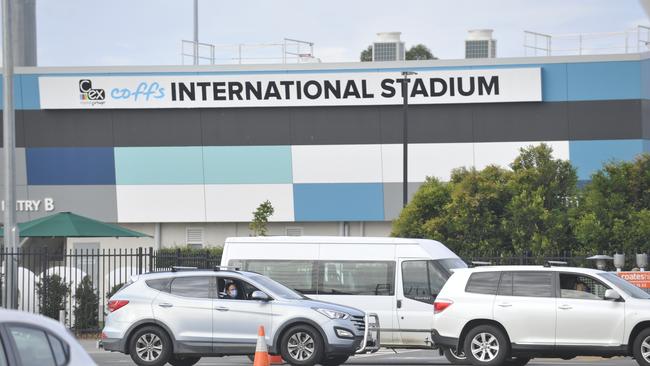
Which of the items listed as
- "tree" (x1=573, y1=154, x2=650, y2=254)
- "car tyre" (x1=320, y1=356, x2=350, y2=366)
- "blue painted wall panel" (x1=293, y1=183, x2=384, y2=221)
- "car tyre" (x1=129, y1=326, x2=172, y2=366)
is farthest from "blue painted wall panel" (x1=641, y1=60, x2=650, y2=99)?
"car tyre" (x1=129, y1=326, x2=172, y2=366)

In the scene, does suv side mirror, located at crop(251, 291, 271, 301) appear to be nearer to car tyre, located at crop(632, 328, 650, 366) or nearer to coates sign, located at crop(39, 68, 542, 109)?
car tyre, located at crop(632, 328, 650, 366)

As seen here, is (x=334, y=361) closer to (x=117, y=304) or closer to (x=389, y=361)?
(x=389, y=361)

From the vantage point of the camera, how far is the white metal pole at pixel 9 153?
26891 millimetres

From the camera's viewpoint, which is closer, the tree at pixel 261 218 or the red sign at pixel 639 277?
the red sign at pixel 639 277

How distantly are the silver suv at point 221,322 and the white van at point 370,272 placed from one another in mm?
2336

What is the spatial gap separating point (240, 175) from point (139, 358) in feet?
93.8

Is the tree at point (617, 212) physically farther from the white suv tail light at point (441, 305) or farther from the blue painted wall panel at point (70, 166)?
the blue painted wall panel at point (70, 166)

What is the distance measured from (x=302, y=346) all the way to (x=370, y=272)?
11.1 ft

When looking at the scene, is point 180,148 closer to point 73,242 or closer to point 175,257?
point 73,242

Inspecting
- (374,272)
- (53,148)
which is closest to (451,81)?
(53,148)

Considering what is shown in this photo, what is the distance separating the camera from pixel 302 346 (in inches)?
753

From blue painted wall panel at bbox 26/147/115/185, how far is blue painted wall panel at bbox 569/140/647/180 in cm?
1806

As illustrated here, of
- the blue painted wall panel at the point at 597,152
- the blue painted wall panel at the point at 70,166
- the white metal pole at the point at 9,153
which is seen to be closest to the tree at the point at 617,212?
the blue painted wall panel at the point at 597,152

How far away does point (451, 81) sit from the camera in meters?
46.2
